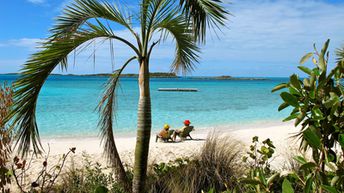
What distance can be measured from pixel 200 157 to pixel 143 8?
236cm

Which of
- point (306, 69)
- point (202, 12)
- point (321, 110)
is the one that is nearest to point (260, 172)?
point (321, 110)

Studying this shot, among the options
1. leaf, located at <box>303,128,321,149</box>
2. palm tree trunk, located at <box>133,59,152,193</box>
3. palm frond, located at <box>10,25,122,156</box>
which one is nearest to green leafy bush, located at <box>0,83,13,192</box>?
palm frond, located at <box>10,25,122,156</box>

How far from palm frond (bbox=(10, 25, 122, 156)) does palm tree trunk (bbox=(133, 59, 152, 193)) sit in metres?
0.90

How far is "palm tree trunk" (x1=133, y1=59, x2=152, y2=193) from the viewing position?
4.32 m

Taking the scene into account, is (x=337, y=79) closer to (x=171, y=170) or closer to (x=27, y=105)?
(x=27, y=105)

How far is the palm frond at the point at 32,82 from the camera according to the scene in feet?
13.1

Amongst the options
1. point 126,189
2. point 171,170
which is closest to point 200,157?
point 171,170

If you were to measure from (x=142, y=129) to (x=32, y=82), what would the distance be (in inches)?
53.5

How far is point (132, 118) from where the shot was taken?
20422 millimetres

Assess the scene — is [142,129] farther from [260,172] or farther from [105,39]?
[260,172]

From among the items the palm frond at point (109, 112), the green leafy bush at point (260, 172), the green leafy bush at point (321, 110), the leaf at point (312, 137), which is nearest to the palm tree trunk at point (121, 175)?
the palm frond at point (109, 112)

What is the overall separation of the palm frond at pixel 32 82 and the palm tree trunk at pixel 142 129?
0.90 meters

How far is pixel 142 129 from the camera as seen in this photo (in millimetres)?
4301

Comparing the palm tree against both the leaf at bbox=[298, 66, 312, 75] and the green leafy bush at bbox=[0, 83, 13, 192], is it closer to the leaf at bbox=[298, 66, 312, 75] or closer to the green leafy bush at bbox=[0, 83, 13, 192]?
the green leafy bush at bbox=[0, 83, 13, 192]
